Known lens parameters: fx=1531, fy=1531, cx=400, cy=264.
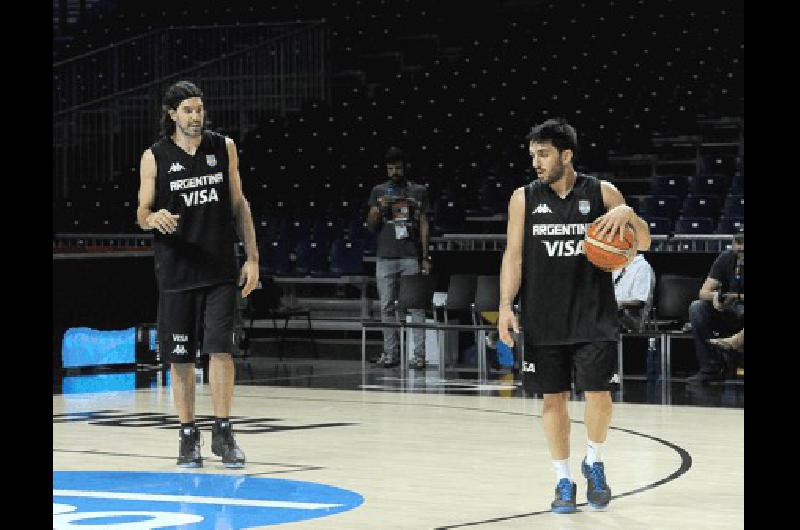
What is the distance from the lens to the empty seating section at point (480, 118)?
19391 millimetres

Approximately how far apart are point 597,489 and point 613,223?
Result: 105 cm

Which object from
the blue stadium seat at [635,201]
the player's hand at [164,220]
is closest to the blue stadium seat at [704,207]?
the blue stadium seat at [635,201]

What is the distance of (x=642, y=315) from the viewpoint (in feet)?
42.4

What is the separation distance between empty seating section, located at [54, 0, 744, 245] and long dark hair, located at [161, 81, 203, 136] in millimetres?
10409

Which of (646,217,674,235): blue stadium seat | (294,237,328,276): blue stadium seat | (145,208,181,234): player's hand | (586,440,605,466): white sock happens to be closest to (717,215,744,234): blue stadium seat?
(646,217,674,235): blue stadium seat

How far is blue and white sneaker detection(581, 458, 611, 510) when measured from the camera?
19.7ft

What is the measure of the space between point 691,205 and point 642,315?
14.6ft

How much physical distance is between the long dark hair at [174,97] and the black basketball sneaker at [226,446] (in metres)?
1.48

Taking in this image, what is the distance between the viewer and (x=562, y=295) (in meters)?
6.11

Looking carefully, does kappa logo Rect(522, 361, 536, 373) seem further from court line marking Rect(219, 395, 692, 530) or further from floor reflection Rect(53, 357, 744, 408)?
floor reflection Rect(53, 357, 744, 408)

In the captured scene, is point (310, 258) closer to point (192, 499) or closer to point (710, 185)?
point (710, 185)
